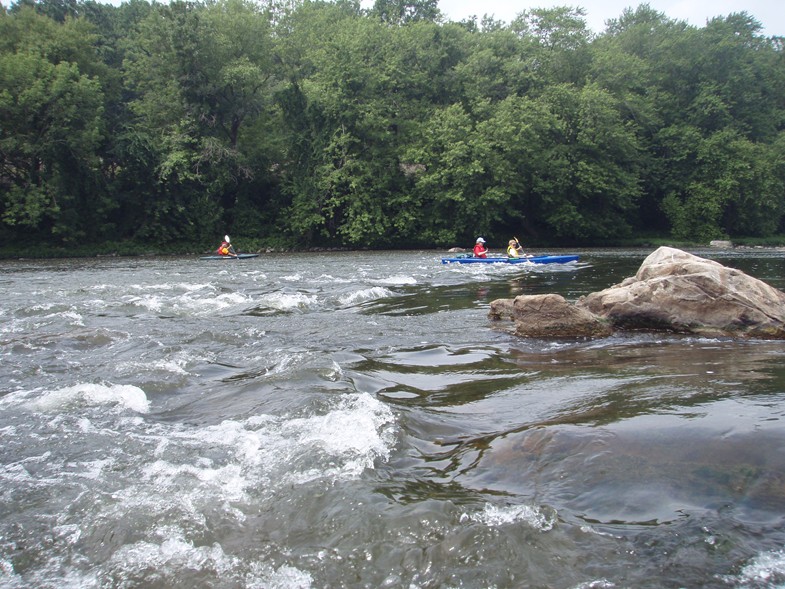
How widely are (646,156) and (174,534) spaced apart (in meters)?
40.4

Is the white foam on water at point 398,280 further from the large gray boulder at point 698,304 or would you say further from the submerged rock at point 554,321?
the submerged rock at point 554,321

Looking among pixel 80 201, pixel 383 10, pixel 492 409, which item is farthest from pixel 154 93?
pixel 492 409

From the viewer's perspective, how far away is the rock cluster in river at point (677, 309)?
28.4ft

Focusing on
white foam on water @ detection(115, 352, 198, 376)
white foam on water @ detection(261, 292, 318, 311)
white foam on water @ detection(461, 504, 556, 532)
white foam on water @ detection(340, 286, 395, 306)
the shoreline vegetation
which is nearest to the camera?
white foam on water @ detection(461, 504, 556, 532)

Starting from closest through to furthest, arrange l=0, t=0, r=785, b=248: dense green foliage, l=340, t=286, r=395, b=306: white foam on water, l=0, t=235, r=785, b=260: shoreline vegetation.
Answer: l=340, t=286, r=395, b=306: white foam on water → l=0, t=235, r=785, b=260: shoreline vegetation → l=0, t=0, r=785, b=248: dense green foliage

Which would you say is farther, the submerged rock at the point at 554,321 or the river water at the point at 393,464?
the submerged rock at the point at 554,321

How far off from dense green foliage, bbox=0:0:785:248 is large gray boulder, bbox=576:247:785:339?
973 inches

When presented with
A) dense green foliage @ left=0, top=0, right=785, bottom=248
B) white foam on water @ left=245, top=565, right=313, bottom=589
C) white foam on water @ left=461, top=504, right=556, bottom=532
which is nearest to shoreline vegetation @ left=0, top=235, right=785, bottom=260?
dense green foliage @ left=0, top=0, right=785, bottom=248

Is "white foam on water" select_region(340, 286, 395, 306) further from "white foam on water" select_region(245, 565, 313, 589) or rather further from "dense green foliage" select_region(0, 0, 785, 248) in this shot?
"dense green foliage" select_region(0, 0, 785, 248)

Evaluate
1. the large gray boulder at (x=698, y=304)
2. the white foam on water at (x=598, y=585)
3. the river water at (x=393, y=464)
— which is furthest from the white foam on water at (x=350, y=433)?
the large gray boulder at (x=698, y=304)

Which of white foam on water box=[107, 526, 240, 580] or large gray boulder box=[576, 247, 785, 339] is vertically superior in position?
large gray boulder box=[576, 247, 785, 339]

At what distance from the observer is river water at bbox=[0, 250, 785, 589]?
317 cm

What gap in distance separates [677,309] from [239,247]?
2811 centimetres

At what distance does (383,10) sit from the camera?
50.1 m
